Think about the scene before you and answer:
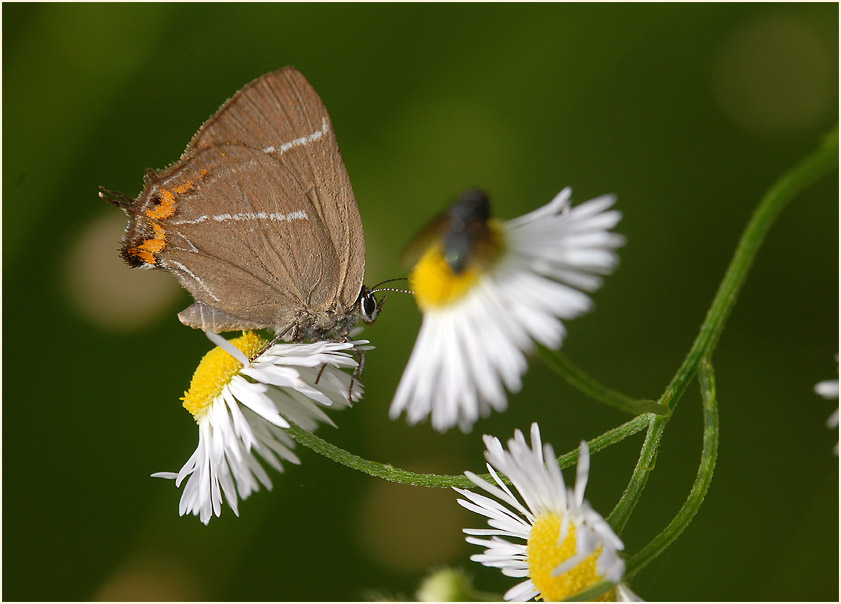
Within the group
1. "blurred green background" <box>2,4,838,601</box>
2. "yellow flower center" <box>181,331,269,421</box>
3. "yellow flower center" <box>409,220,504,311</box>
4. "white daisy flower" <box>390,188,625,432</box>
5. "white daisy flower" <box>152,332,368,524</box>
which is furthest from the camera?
"blurred green background" <box>2,4,838,601</box>

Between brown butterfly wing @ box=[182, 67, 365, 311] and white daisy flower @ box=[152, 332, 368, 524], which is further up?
brown butterfly wing @ box=[182, 67, 365, 311]

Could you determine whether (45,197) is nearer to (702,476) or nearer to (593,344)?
(593,344)

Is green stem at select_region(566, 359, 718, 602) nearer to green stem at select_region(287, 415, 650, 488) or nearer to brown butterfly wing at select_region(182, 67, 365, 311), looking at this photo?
green stem at select_region(287, 415, 650, 488)

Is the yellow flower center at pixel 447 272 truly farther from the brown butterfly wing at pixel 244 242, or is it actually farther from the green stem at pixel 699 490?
the brown butterfly wing at pixel 244 242

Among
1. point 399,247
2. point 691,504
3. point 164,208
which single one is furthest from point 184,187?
point 691,504

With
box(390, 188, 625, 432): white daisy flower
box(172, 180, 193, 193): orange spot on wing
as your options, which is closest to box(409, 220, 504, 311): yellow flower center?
box(390, 188, 625, 432): white daisy flower

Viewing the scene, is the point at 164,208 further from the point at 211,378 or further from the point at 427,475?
the point at 427,475

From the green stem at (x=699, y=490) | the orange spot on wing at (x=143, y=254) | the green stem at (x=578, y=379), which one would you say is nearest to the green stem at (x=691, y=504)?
the green stem at (x=699, y=490)
